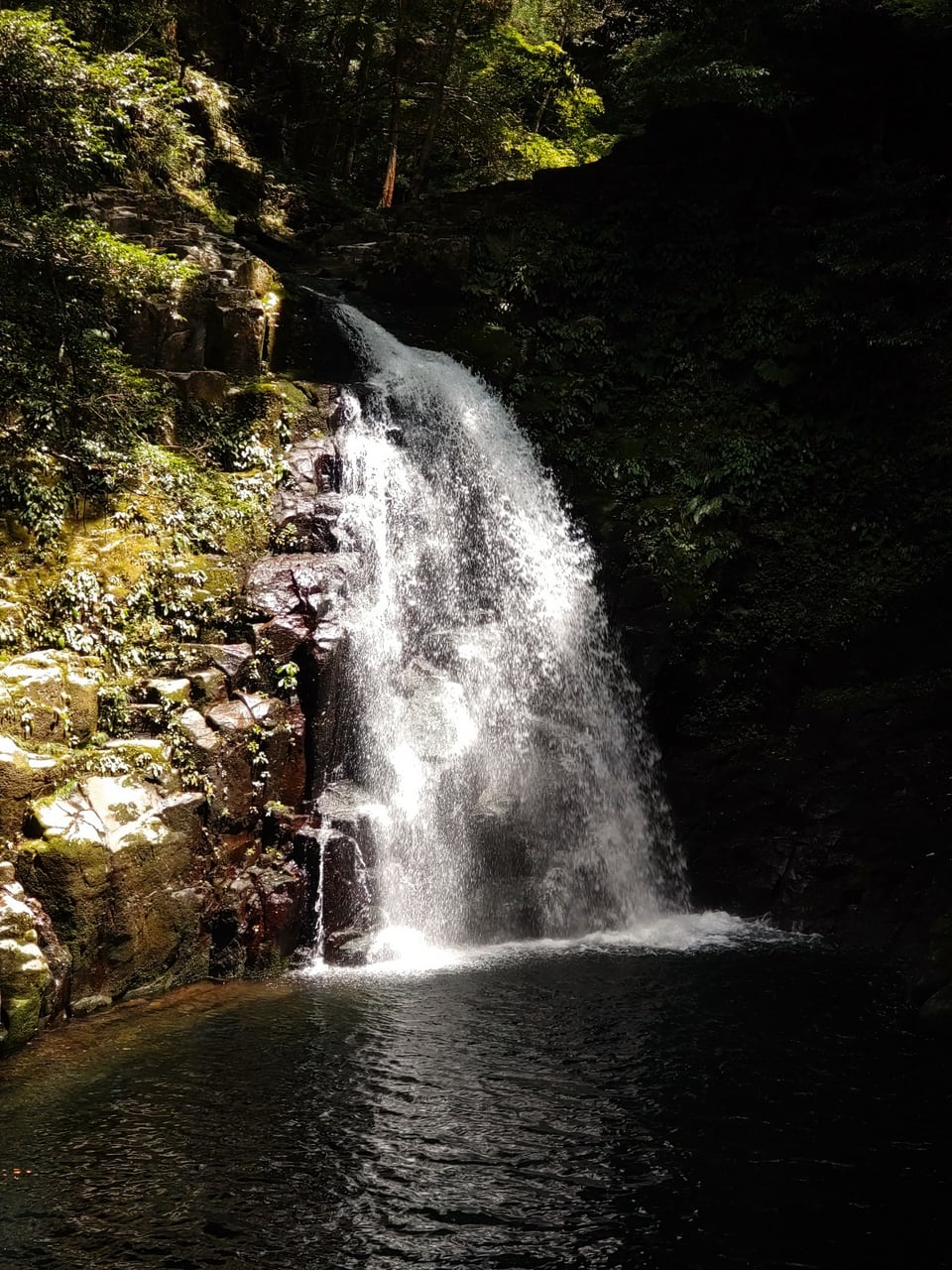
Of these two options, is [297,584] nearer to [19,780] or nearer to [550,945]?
[19,780]

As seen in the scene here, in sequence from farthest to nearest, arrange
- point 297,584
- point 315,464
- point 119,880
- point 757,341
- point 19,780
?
point 757,341, point 315,464, point 297,584, point 119,880, point 19,780

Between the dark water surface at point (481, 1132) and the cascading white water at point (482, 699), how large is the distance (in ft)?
7.84

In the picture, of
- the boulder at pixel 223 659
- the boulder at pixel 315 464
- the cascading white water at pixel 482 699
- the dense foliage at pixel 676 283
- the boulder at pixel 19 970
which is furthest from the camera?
the boulder at pixel 315 464

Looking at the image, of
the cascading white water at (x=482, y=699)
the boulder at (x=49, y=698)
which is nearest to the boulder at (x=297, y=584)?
the cascading white water at (x=482, y=699)

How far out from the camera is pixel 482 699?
11945 mm

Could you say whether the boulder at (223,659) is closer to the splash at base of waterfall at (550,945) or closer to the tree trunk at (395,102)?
the splash at base of waterfall at (550,945)

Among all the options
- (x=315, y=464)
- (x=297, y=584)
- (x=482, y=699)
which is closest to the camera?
(x=297, y=584)

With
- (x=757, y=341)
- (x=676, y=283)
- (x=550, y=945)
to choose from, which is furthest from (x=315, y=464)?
(x=676, y=283)

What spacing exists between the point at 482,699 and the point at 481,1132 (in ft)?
22.1

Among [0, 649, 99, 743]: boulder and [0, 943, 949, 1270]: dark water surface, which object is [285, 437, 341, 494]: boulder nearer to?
[0, 649, 99, 743]: boulder

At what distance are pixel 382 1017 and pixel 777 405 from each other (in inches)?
483

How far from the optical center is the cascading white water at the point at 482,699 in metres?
10.7

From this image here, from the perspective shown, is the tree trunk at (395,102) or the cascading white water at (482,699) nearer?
the cascading white water at (482,699)

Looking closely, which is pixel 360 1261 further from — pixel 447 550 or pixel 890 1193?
pixel 447 550
